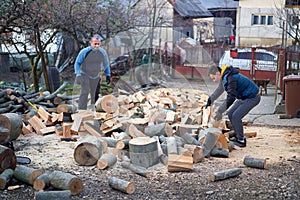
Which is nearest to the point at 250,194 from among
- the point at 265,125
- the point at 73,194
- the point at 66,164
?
the point at 73,194

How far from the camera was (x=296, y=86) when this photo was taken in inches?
329

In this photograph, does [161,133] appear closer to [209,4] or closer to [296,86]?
[296,86]

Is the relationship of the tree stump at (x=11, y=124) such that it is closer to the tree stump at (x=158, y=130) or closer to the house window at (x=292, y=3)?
the tree stump at (x=158, y=130)

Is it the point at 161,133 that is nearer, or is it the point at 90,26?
the point at 161,133

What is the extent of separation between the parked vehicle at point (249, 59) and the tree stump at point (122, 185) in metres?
11.1

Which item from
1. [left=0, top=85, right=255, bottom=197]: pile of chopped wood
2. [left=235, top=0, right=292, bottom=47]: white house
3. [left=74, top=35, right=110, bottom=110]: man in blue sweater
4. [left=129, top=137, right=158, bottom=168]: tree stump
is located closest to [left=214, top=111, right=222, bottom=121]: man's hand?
[left=0, top=85, right=255, bottom=197]: pile of chopped wood

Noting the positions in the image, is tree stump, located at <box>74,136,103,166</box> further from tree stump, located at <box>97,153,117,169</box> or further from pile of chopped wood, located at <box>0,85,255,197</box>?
tree stump, located at <box>97,153,117,169</box>

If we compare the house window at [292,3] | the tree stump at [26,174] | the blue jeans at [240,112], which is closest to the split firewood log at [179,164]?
the blue jeans at [240,112]

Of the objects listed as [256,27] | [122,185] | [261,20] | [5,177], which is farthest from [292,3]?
[5,177]

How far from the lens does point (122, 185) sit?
14.0 feet

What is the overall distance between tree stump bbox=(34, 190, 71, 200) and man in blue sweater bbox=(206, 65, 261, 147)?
2.71 meters

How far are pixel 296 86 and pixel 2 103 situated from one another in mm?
5941

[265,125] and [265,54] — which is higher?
[265,54]

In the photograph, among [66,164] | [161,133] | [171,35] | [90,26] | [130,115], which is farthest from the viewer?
[171,35]
